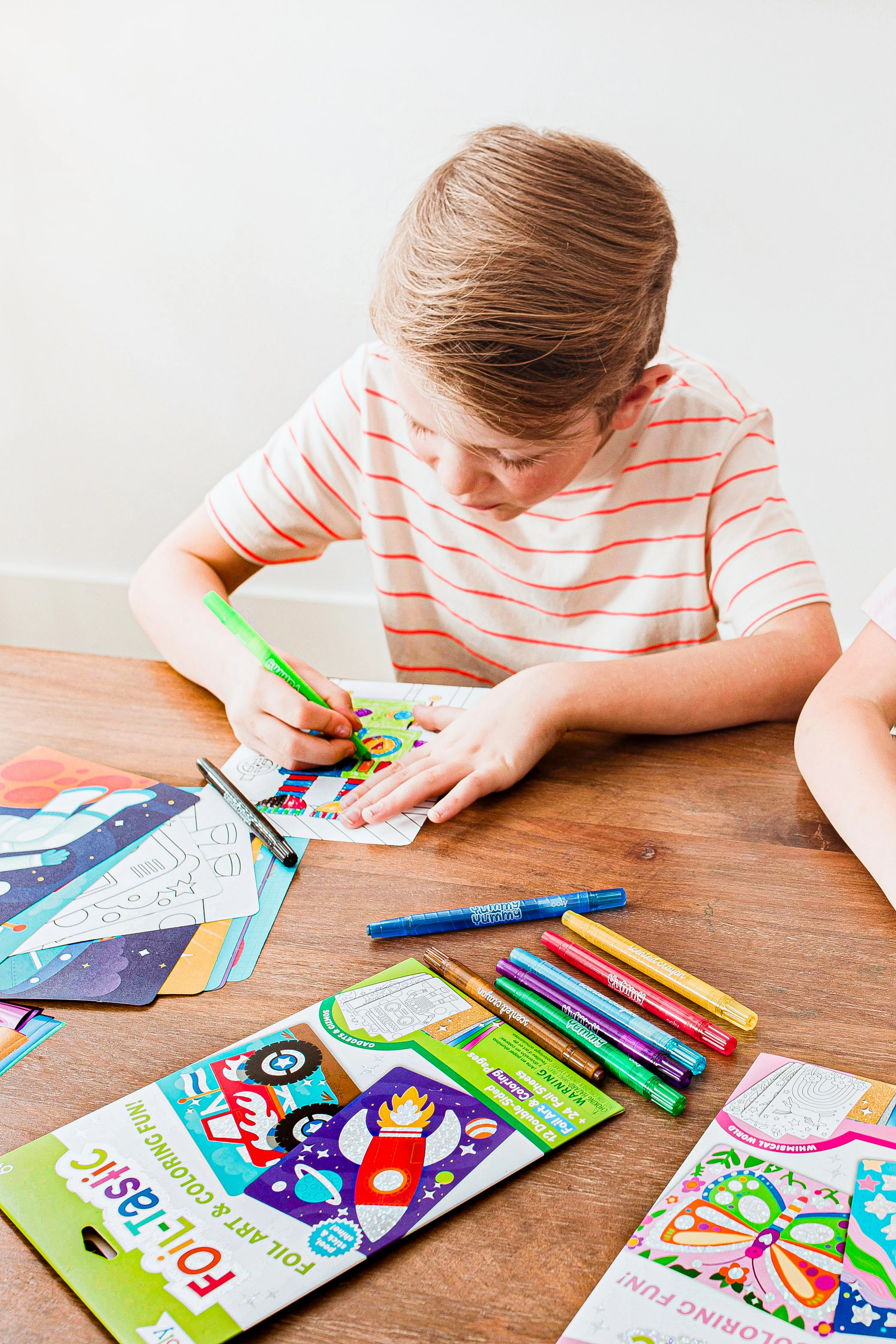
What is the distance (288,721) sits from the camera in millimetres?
736

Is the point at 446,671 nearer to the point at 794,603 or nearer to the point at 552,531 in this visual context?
the point at 552,531

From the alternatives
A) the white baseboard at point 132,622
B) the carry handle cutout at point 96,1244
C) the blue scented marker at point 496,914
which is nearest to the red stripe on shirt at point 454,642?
the blue scented marker at point 496,914

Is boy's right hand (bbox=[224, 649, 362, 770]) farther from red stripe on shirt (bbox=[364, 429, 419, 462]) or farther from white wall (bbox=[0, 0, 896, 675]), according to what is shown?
white wall (bbox=[0, 0, 896, 675])

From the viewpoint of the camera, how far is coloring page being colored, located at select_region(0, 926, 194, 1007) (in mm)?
491

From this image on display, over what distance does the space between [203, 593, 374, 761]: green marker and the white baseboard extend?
119 cm

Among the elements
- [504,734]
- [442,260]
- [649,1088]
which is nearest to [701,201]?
[442,260]

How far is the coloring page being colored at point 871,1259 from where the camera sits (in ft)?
1.04

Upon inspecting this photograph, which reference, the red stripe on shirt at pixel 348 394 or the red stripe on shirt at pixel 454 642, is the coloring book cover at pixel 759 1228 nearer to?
the red stripe on shirt at pixel 454 642

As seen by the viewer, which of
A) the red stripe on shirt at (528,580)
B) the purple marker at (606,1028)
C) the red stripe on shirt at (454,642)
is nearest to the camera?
the purple marker at (606,1028)

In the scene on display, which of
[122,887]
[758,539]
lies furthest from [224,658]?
[758,539]

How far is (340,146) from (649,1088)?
5.82 ft

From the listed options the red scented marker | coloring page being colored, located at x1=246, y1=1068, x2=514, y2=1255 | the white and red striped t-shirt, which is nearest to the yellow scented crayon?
the red scented marker

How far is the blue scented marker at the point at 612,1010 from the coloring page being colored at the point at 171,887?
0.57 feet

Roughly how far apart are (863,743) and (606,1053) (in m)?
0.33
